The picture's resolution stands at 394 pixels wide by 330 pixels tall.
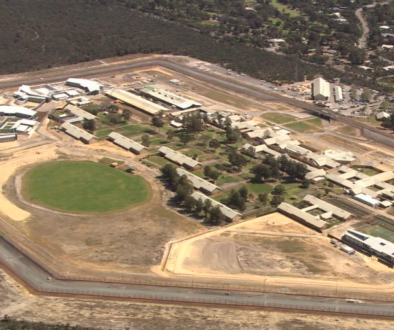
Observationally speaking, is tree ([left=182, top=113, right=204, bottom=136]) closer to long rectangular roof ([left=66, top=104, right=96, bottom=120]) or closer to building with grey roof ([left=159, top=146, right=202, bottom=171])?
building with grey roof ([left=159, top=146, right=202, bottom=171])

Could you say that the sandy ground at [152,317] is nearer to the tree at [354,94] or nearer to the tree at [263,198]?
the tree at [263,198]

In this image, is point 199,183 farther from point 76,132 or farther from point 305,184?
point 76,132

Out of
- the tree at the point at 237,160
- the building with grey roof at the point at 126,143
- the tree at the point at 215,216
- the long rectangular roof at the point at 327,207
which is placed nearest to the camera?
the tree at the point at 215,216

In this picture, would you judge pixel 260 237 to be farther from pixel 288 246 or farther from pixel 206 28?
pixel 206 28

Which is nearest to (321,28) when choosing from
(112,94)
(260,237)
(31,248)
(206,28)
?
(206,28)

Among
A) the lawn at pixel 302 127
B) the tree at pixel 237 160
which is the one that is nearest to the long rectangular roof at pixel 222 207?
the tree at pixel 237 160

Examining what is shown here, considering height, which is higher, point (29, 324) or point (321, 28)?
point (321, 28)
